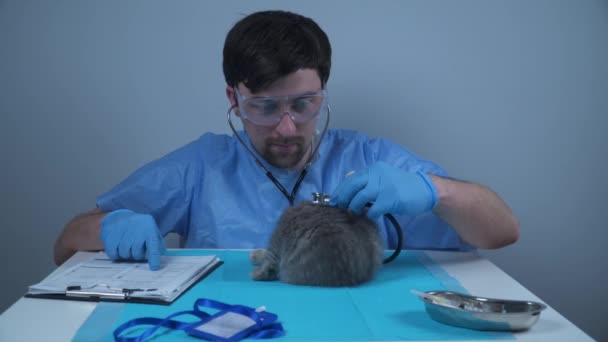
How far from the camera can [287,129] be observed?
1442 mm

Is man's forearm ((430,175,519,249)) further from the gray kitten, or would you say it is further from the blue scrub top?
the gray kitten

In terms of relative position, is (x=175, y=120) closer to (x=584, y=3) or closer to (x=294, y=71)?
(x=294, y=71)

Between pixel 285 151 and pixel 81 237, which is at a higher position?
pixel 285 151

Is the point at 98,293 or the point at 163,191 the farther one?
the point at 163,191

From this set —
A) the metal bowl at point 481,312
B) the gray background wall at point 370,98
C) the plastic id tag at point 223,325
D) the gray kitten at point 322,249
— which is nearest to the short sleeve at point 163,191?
the gray background wall at point 370,98

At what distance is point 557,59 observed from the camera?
199 cm

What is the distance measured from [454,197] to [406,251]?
0.71ft

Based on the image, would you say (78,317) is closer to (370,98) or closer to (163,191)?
(163,191)

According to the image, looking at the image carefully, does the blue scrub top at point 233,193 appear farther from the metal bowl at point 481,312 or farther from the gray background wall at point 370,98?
the metal bowl at point 481,312

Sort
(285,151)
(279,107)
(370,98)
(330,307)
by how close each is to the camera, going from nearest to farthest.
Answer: (330,307)
(279,107)
(285,151)
(370,98)

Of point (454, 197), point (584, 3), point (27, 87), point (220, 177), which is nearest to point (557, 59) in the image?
point (584, 3)

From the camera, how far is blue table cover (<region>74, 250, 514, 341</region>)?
0.87m

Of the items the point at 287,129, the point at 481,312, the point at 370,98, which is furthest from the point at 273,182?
the point at 481,312

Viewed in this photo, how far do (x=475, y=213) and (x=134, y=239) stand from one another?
0.91 m
